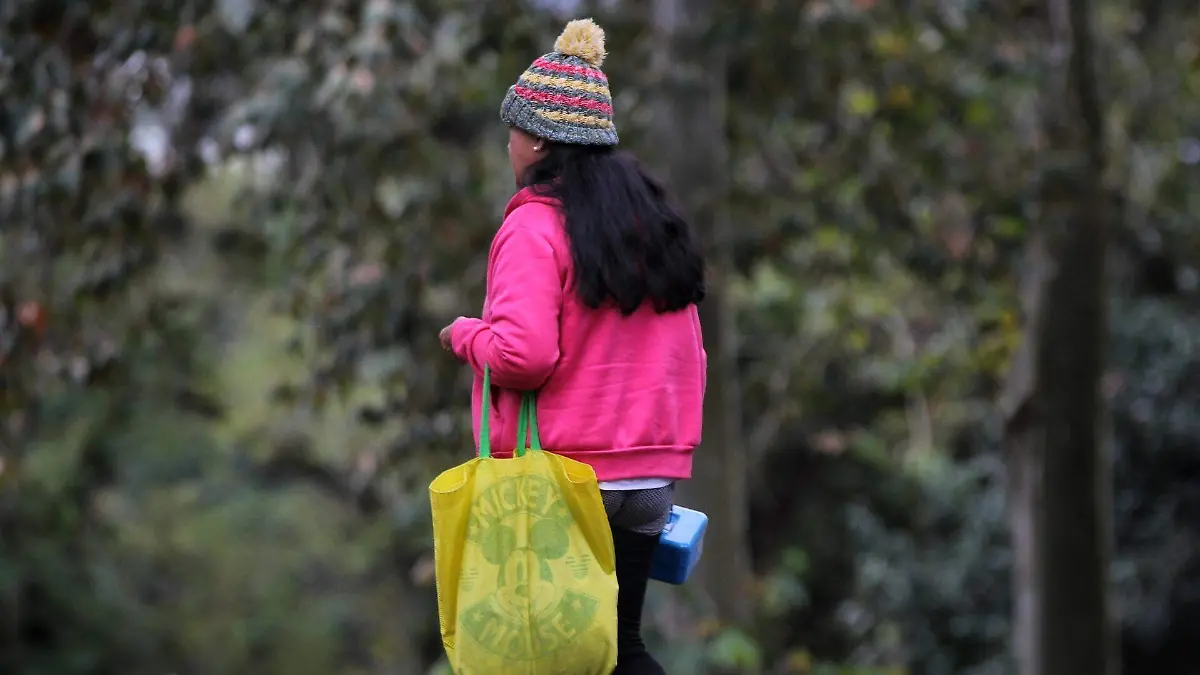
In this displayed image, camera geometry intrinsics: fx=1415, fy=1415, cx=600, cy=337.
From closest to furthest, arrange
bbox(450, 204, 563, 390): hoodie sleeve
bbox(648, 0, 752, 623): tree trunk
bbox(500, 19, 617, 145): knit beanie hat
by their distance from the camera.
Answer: bbox(450, 204, 563, 390): hoodie sleeve, bbox(500, 19, 617, 145): knit beanie hat, bbox(648, 0, 752, 623): tree trunk

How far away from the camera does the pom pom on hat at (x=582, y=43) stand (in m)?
2.85

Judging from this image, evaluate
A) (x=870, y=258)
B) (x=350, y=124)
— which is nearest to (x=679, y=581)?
(x=350, y=124)

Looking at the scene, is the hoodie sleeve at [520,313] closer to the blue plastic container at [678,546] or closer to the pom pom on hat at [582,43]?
the pom pom on hat at [582,43]

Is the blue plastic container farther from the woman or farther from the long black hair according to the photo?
the long black hair

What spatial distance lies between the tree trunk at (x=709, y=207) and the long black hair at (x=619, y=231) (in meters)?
3.21

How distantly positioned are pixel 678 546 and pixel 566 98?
98cm

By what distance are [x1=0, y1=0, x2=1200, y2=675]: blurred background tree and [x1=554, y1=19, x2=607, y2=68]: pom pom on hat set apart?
225cm

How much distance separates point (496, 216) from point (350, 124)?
945 mm

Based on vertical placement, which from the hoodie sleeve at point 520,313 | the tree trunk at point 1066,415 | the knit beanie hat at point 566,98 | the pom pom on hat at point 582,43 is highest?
the pom pom on hat at point 582,43

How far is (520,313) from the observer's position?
103 inches

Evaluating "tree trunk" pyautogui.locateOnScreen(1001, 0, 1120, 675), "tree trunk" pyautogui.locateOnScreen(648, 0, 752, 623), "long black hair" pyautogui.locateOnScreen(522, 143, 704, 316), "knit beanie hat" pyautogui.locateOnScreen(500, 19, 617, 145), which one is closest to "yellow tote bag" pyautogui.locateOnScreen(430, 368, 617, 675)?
"long black hair" pyautogui.locateOnScreen(522, 143, 704, 316)

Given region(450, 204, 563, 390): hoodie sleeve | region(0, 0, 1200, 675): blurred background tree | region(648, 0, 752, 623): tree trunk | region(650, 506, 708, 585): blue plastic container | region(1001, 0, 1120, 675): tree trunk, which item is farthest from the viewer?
region(1001, 0, 1120, 675): tree trunk

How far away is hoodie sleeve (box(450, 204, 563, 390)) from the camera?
8.57 feet

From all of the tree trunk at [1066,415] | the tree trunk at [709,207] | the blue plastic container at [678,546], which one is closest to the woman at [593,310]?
the blue plastic container at [678,546]
